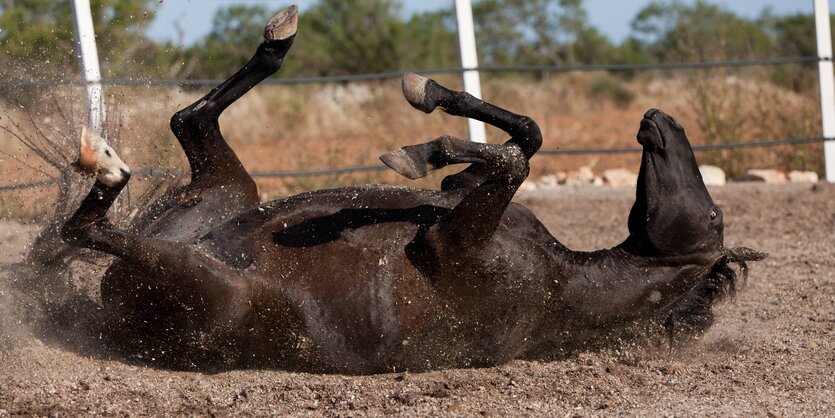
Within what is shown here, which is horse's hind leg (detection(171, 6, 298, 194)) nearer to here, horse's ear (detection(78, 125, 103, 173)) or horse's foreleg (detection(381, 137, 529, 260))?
horse's ear (detection(78, 125, 103, 173))

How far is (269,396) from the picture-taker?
330 cm

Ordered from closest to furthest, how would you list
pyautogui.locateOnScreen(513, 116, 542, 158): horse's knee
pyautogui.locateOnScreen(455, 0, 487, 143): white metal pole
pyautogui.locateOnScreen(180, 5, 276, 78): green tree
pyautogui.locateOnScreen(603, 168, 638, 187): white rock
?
pyautogui.locateOnScreen(513, 116, 542, 158): horse's knee
pyautogui.locateOnScreen(455, 0, 487, 143): white metal pole
pyautogui.locateOnScreen(603, 168, 638, 187): white rock
pyautogui.locateOnScreen(180, 5, 276, 78): green tree

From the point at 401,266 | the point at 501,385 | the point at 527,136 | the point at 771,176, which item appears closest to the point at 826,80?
the point at 771,176

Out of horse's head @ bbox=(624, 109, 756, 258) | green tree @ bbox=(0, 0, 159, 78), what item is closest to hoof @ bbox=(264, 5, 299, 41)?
green tree @ bbox=(0, 0, 159, 78)

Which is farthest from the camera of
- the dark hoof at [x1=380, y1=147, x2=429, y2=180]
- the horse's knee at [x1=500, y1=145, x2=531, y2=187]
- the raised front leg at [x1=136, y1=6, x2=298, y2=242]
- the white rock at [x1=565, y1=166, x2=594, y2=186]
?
the white rock at [x1=565, y1=166, x2=594, y2=186]

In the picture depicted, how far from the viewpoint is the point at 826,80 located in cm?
814

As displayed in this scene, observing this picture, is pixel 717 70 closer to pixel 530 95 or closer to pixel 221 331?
pixel 221 331

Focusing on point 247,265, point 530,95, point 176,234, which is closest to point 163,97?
point 176,234

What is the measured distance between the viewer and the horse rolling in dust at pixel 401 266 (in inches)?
131

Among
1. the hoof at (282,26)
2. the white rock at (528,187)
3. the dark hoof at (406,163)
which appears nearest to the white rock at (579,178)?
the white rock at (528,187)

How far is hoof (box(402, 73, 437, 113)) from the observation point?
3.46 metres

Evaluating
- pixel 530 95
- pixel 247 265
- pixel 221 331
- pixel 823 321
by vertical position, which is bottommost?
pixel 823 321

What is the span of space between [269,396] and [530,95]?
16440 millimetres

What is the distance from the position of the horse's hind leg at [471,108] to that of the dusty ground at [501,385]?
79cm
